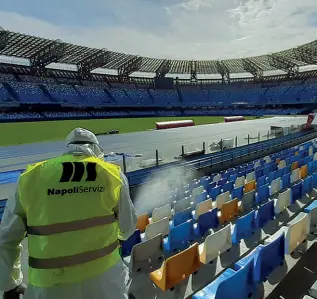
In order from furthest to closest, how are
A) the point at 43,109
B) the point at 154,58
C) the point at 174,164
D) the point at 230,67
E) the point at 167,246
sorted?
1. the point at 230,67
2. the point at 154,58
3. the point at 43,109
4. the point at 174,164
5. the point at 167,246

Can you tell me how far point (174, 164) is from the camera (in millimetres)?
10094

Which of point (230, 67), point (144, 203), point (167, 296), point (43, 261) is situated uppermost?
point (230, 67)

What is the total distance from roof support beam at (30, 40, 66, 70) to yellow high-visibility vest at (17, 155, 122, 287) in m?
37.4

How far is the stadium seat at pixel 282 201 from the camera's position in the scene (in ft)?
16.7

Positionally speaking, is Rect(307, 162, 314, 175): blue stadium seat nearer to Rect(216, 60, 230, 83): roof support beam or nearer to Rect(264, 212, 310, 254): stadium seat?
Rect(264, 212, 310, 254): stadium seat

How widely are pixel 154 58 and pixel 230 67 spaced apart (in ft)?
53.3

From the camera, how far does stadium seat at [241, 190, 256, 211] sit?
5.53 m

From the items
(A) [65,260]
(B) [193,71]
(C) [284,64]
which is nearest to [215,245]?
(A) [65,260]

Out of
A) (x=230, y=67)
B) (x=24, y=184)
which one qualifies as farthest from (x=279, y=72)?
(x=24, y=184)

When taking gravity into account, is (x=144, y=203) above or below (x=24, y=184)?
below

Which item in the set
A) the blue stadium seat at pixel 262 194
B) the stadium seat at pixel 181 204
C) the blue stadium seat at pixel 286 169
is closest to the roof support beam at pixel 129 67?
the blue stadium seat at pixel 286 169

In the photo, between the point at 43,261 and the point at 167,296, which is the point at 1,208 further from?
the point at 43,261

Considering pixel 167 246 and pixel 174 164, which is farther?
pixel 174 164

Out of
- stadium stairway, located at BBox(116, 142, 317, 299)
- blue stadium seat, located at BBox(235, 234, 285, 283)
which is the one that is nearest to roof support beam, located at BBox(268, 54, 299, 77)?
stadium stairway, located at BBox(116, 142, 317, 299)
